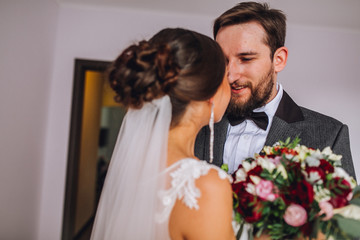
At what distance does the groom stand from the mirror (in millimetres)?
868

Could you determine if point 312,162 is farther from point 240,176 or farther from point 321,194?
point 240,176

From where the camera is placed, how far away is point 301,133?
1744 millimetres

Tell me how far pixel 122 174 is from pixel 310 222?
811mm

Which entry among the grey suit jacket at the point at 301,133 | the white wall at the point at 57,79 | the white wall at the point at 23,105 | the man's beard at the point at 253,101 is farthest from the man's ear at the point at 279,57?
the white wall at the point at 23,105

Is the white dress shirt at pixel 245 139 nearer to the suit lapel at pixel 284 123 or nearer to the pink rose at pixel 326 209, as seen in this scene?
the suit lapel at pixel 284 123

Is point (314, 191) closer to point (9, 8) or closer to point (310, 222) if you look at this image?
point (310, 222)

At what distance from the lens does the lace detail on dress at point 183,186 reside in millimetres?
1026

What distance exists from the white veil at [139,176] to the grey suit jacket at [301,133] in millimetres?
771

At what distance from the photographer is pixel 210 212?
1.00 meters

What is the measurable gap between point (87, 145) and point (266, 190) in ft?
15.8

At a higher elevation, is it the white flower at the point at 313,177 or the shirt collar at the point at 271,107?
the shirt collar at the point at 271,107

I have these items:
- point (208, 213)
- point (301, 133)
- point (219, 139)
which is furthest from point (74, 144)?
point (208, 213)

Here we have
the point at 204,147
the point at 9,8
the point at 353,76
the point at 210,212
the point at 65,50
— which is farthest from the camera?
the point at 353,76

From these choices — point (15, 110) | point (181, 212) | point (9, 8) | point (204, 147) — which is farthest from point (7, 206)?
point (181, 212)
